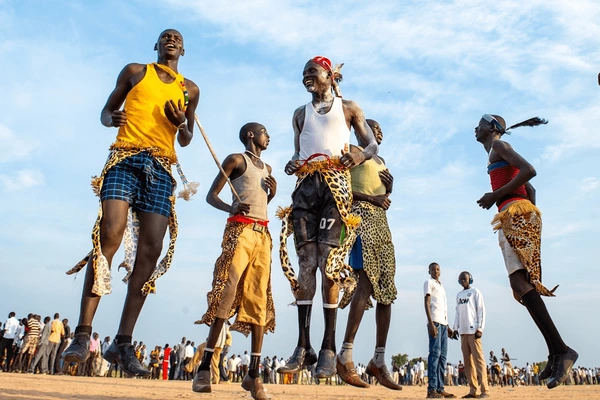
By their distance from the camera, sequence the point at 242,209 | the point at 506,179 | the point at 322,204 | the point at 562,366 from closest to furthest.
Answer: the point at 562,366 < the point at 322,204 < the point at 506,179 < the point at 242,209

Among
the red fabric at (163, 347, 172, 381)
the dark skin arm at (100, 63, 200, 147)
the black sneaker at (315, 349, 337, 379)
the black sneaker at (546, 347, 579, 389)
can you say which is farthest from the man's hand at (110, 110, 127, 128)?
the red fabric at (163, 347, 172, 381)

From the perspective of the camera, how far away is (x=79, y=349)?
185 inches

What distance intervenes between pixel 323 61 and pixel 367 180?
1.93 metres

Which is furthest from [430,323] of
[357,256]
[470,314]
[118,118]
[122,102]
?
[118,118]

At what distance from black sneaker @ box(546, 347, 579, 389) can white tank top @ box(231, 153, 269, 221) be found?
368 cm

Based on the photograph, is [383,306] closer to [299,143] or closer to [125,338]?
[299,143]

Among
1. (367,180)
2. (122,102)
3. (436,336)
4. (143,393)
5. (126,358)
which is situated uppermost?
(367,180)

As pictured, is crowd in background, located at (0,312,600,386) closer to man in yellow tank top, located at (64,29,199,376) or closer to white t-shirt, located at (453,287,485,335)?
white t-shirt, located at (453,287,485,335)

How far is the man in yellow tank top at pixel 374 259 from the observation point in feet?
24.7

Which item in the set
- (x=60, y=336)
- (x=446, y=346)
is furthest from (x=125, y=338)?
(x=60, y=336)

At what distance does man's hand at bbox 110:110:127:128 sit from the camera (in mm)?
5387

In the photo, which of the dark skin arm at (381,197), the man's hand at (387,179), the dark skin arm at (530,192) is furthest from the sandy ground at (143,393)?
the dark skin arm at (530,192)

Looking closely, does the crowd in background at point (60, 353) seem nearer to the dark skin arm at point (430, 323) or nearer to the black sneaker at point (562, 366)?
the dark skin arm at point (430, 323)

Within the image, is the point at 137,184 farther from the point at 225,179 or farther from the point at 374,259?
the point at 374,259
